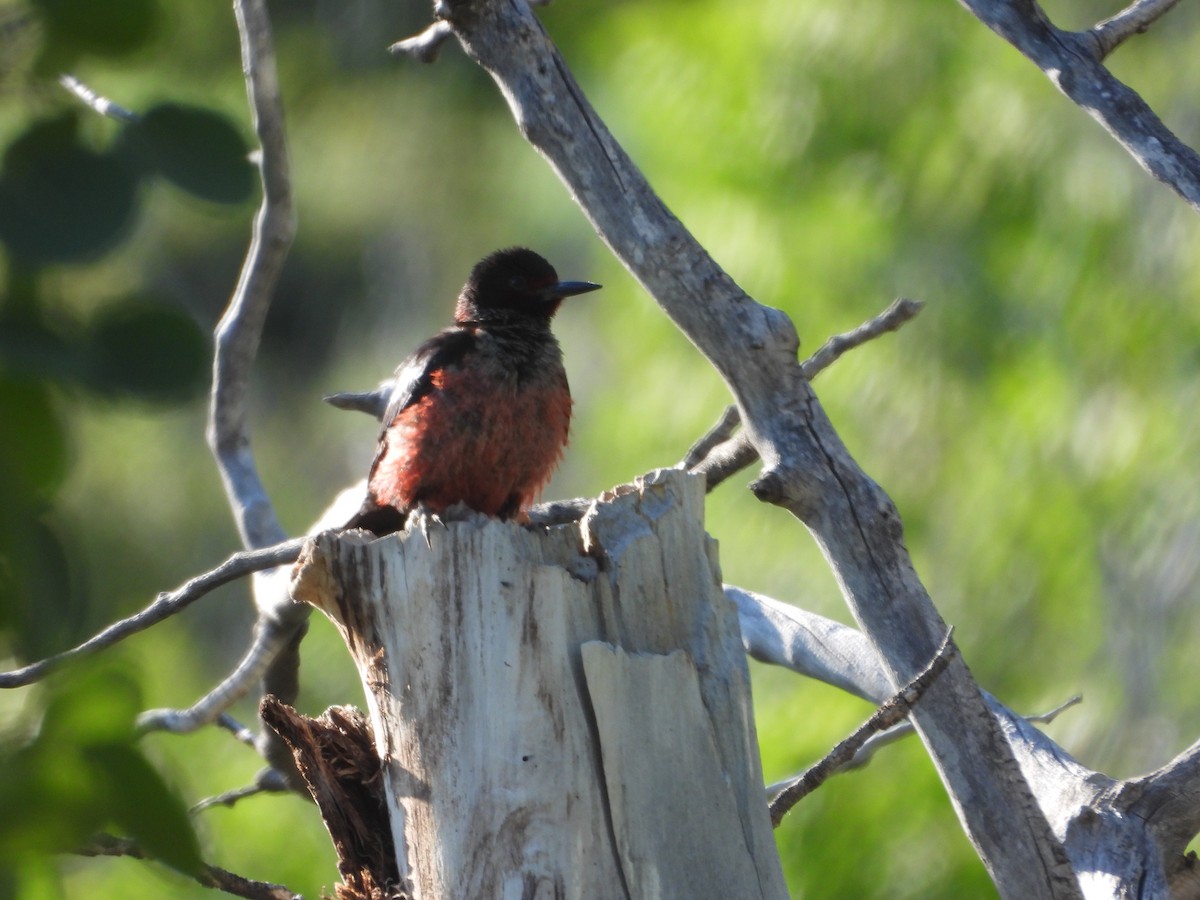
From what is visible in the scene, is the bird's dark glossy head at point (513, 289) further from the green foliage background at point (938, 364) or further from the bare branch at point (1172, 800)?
the bare branch at point (1172, 800)

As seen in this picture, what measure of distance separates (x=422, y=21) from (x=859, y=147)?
871 cm

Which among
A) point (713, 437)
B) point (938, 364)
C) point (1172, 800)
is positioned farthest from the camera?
point (938, 364)

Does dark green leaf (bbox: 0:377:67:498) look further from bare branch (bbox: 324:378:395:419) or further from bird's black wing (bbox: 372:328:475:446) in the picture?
bare branch (bbox: 324:378:395:419)

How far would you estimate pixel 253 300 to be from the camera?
452cm

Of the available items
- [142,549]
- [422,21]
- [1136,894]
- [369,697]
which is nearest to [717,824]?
[369,697]

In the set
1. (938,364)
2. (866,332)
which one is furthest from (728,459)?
(938,364)

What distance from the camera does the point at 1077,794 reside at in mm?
3137

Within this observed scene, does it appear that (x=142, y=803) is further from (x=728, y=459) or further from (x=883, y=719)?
(x=728, y=459)

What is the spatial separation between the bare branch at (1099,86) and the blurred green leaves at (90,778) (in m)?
2.76

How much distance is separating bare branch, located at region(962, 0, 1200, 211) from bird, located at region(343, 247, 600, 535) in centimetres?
188

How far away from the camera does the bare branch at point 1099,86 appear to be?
299 centimetres

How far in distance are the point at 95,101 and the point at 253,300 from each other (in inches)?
149

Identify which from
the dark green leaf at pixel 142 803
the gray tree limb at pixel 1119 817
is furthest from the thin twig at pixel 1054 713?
the dark green leaf at pixel 142 803

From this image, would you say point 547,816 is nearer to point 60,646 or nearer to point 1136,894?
point 1136,894
